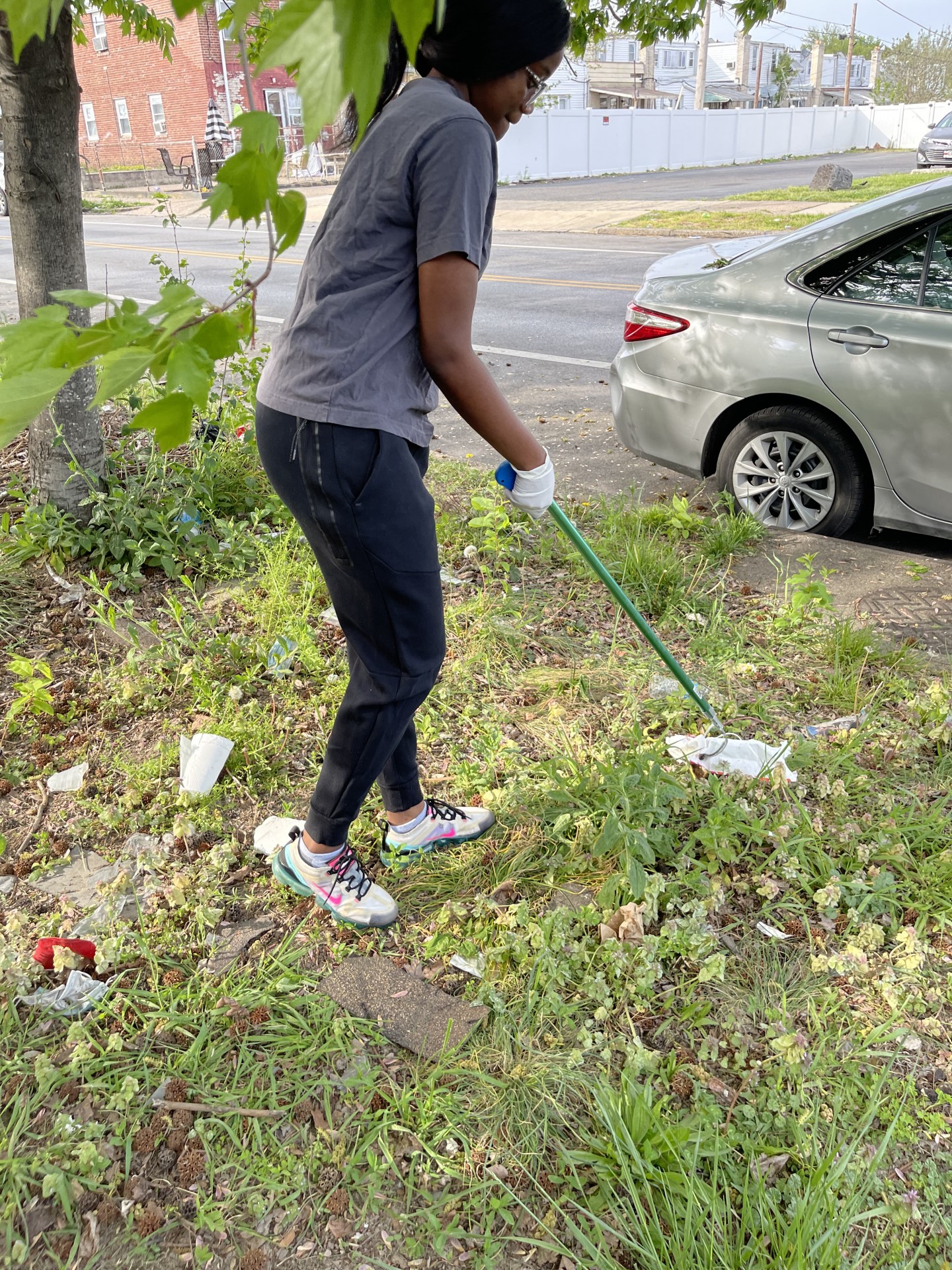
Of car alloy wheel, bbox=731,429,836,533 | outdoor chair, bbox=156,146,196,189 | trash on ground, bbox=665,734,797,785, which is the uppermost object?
outdoor chair, bbox=156,146,196,189

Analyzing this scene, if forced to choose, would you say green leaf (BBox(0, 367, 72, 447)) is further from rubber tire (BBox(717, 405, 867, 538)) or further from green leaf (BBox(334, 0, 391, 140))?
rubber tire (BBox(717, 405, 867, 538))

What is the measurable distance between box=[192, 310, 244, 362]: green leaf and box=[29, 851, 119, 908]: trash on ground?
200 centimetres

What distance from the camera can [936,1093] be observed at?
2.01m

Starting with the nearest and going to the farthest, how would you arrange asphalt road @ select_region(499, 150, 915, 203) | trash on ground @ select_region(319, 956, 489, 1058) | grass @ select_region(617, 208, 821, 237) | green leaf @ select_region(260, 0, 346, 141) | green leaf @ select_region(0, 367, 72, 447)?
1. green leaf @ select_region(260, 0, 346, 141)
2. green leaf @ select_region(0, 367, 72, 447)
3. trash on ground @ select_region(319, 956, 489, 1058)
4. grass @ select_region(617, 208, 821, 237)
5. asphalt road @ select_region(499, 150, 915, 203)

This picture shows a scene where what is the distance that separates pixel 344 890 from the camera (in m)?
2.42

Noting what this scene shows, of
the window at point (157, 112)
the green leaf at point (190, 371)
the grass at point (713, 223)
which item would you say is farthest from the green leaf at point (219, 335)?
the window at point (157, 112)

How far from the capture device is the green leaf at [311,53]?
0.71 m

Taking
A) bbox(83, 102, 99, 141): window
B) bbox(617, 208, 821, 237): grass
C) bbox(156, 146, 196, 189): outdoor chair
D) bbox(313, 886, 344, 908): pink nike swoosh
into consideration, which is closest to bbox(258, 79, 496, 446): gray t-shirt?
bbox(313, 886, 344, 908): pink nike swoosh

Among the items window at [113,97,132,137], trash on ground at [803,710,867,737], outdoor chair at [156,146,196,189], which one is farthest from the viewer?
window at [113,97,132,137]

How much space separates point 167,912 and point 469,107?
2023 mm

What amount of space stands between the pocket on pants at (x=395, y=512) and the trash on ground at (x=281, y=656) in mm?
1568

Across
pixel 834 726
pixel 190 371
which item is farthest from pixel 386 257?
pixel 834 726

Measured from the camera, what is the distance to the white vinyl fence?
3020 centimetres

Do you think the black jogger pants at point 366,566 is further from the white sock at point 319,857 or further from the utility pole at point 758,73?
the utility pole at point 758,73
